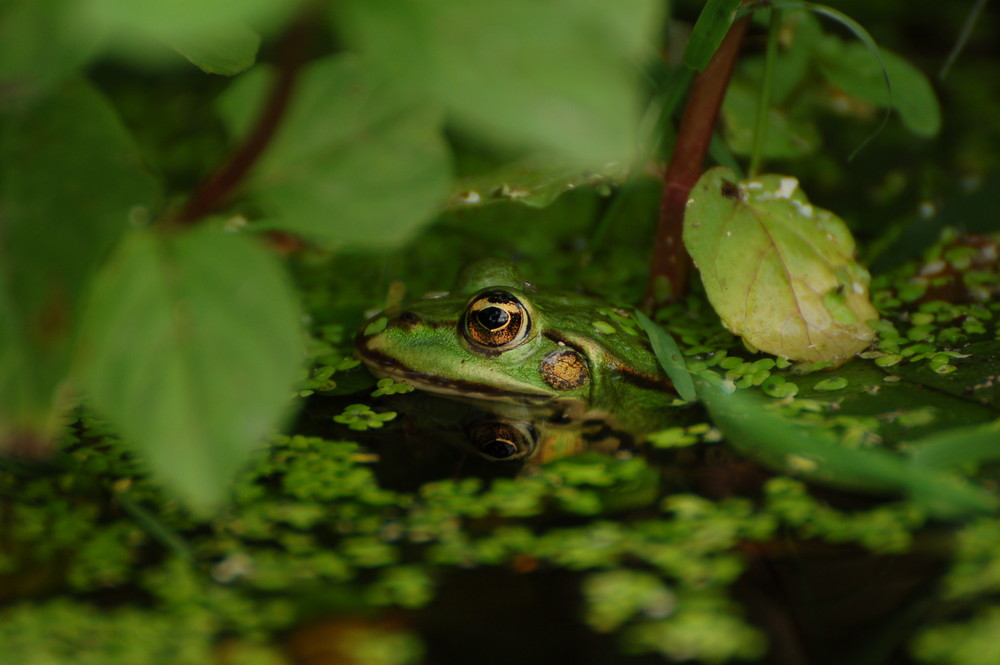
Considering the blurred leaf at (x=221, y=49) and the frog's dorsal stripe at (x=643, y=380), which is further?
the frog's dorsal stripe at (x=643, y=380)

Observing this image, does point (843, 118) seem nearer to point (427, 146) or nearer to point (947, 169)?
point (947, 169)

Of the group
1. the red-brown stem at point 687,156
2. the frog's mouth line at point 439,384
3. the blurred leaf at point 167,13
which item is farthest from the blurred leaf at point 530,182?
the blurred leaf at point 167,13

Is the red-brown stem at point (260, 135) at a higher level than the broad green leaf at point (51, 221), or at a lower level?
higher

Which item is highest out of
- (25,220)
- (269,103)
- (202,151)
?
(269,103)

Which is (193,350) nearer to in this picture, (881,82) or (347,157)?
(347,157)

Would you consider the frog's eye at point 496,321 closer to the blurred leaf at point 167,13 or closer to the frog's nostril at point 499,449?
the frog's nostril at point 499,449

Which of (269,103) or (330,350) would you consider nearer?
(269,103)

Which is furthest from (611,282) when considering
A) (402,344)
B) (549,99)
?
(549,99)
